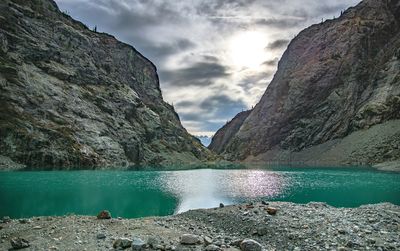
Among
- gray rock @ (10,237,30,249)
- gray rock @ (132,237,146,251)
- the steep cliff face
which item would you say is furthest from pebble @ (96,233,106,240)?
the steep cliff face

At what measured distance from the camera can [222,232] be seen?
2373 centimetres

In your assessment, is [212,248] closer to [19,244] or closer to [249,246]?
[249,246]

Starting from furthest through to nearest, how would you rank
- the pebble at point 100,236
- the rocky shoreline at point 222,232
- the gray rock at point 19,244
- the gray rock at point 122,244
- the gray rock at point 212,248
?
the pebble at point 100,236 < the rocky shoreline at point 222,232 < the gray rock at point 122,244 < the gray rock at point 19,244 < the gray rock at point 212,248

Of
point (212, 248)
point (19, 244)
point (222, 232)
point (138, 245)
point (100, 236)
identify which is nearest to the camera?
point (138, 245)

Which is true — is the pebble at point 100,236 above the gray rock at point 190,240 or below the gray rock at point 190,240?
below

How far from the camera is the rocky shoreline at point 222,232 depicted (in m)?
18.7

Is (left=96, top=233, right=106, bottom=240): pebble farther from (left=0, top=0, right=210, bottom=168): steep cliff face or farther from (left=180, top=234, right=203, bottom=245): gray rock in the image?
(left=0, top=0, right=210, bottom=168): steep cliff face

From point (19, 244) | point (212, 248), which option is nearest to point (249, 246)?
point (212, 248)

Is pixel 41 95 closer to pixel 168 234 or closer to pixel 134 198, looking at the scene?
pixel 134 198

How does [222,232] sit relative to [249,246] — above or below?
below

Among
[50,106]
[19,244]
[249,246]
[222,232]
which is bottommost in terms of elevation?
[222,232]

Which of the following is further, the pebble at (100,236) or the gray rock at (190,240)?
the pebble at (100,236)

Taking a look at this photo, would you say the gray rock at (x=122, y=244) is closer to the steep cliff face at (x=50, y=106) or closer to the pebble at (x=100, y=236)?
the pebble at (x=100, y=236)

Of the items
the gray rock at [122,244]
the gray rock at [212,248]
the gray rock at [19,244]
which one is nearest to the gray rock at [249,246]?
the gray rock at [212,248]
